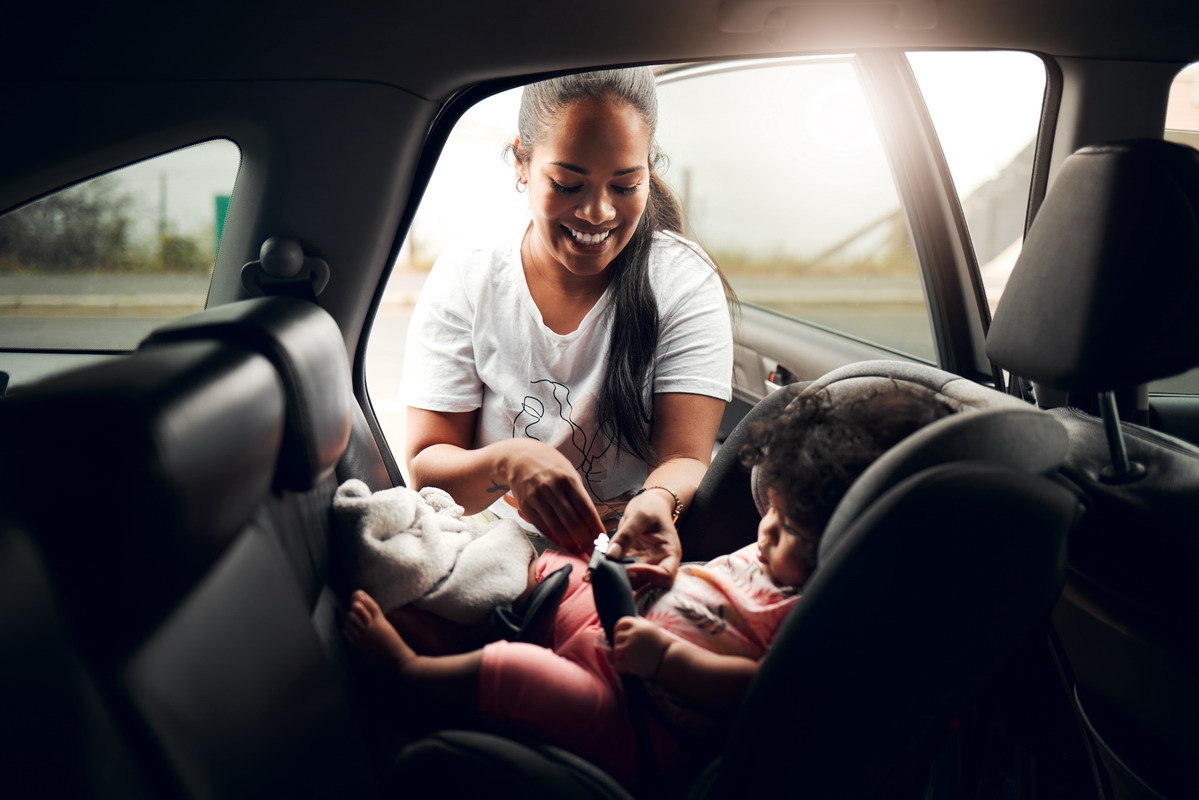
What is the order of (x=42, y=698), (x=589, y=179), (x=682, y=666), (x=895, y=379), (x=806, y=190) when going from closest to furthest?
1. (x=42, y=698)
2. (x=682, y=666)
3. (x=895, y=379)
4. (x=589, y=179)
5. (x=806, y=190)

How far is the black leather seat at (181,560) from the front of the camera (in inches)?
25.5

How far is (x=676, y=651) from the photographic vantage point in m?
1.12

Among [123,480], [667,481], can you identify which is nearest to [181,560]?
[123,480]

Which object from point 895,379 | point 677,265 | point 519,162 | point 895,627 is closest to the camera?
point 895,627

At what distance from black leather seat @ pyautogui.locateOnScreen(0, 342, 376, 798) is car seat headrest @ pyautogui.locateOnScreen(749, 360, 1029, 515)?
0.73 metres

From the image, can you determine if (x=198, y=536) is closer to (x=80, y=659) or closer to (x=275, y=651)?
(x=80, y=659)

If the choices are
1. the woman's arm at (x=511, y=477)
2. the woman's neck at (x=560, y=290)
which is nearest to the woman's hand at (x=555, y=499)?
the woman's arm at (x=511, y=477)

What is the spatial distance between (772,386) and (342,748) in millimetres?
1808

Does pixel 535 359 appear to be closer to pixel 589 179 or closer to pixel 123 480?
pixel 589 179

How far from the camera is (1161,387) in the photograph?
1.87 metres

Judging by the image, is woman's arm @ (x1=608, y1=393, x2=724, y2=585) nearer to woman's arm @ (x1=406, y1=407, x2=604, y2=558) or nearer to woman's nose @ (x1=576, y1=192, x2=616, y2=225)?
woman's arm @ (x1=406, y1=407, x2=604, y2=558)

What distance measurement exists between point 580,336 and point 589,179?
0.30m

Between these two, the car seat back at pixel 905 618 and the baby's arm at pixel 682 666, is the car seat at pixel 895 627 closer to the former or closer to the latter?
the car seat back at pixel 905 618

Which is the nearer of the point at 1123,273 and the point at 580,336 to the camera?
the point at 1123,273
